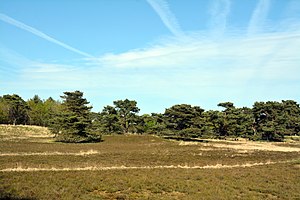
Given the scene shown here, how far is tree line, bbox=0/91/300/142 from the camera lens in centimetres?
7156

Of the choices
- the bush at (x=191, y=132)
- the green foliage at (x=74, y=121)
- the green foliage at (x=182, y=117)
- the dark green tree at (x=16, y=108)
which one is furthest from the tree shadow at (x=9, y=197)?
the dark green tree at (x=16, y=108)

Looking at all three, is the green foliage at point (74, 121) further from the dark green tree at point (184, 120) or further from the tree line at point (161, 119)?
the dark green tree at point (184, 120)

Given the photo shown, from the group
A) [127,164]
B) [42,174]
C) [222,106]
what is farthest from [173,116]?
[42,174]

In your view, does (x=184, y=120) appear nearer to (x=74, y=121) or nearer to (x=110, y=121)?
(x=74, y=121)

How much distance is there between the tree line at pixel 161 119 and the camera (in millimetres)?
71562

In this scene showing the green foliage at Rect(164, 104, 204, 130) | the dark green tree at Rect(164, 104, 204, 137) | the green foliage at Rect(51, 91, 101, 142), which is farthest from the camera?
the green foliage at Rect(164, 104, 204, 130)

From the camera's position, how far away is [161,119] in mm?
105625

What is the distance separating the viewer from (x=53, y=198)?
1620 centimetres

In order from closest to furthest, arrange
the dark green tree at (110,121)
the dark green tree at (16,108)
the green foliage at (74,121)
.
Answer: the green foliage at (74,121) < the dark green tree at (110,121) < the dark green tree at (16,108)

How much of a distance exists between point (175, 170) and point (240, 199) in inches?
417

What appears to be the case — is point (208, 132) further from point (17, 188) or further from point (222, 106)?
point (17, 188)

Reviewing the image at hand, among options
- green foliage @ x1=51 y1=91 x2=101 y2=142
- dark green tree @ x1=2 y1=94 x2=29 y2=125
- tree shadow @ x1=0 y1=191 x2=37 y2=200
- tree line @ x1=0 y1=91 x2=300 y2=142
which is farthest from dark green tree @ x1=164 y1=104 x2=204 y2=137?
tree shadow @ x1=0 y1=191 x2=37 y2=200

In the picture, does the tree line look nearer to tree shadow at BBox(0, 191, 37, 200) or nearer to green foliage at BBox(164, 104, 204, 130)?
green foliage at BBox(164, 104, 204, 130)

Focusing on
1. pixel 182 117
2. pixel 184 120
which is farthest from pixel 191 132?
pixel 182 117
